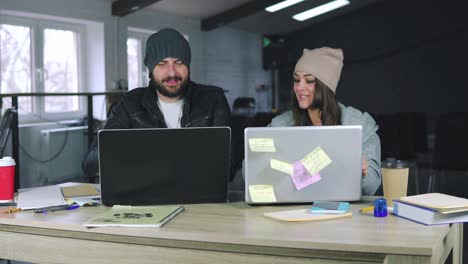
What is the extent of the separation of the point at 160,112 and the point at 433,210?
49.7 inches

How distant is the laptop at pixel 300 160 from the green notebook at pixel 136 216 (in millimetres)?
262

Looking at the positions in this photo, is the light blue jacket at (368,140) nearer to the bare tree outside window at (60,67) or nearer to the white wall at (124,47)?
the white wall at (124,47)

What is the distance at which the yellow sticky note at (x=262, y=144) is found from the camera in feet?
5.27

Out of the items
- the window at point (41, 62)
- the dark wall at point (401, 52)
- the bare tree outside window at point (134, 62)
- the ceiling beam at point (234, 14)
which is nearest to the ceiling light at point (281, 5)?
the ceiling beam at point (234, 14)

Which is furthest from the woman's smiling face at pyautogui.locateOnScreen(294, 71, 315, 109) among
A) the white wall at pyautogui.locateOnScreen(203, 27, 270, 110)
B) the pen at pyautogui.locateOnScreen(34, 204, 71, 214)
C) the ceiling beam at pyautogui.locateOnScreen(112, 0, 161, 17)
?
the white wall at pyautogui.locateOnScreen(203, 27, 270, 110)

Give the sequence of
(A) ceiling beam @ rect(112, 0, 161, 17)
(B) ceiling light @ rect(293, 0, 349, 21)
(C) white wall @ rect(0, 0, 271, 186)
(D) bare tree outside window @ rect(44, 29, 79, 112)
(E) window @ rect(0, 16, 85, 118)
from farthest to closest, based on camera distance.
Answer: (B) ceiling light @ rect(293, 0, 349, 21)
(A) ceiling beam @ rect(112, 0, 161, 17)
(D) bare tree outside window @ rect(44, 29, 79, 112)
(C) white wall @ rect(0, 0, 271, 186)
(E) window @ rect(0, 16, 85, 118)

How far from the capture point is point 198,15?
28.3 ft

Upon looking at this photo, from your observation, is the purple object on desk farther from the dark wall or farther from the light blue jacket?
the dark wall

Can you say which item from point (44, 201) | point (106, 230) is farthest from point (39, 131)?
point (106, 230)

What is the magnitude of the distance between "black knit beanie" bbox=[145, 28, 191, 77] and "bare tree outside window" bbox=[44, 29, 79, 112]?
4.19 m

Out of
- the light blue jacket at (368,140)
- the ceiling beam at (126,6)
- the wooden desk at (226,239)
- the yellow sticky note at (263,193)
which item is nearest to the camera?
the wooden desk at (226,239)

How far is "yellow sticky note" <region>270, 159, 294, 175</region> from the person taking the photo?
5.29 feet

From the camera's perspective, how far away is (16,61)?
18.6 ft

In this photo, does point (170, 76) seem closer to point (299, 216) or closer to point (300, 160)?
point (300, 160)
